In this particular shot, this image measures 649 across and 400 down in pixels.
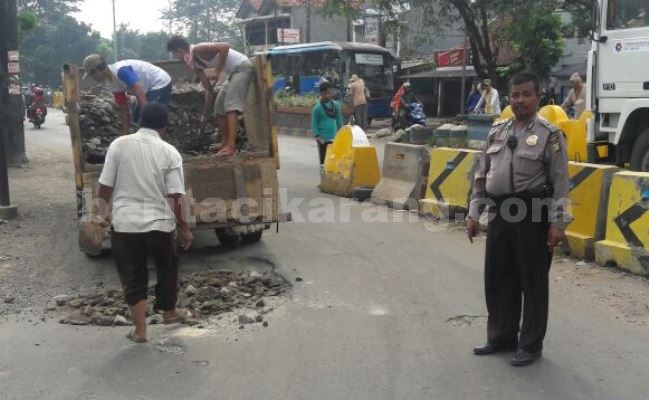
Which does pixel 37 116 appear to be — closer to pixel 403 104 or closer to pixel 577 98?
pixel 403 104

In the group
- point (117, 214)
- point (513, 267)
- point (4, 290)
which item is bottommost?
point (4, 290)

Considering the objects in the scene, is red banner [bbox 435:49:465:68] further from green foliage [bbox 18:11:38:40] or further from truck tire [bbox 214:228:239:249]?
truck tire [bbox 214:228:239:249]

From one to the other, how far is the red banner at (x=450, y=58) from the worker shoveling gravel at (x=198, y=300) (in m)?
23.1

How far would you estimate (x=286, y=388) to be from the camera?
13.2ft

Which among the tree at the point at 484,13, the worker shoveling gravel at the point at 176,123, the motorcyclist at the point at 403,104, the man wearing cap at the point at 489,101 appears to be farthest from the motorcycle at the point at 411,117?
the worker shoveling gravel at the point at 176,123

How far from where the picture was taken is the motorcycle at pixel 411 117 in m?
20.7

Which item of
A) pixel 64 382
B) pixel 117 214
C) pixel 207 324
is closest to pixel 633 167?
pixel 207 324

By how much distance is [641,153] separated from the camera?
860cm

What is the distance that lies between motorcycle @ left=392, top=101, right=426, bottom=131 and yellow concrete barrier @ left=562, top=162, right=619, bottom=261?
13.8m

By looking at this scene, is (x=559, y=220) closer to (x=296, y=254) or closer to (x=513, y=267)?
(x=513, y=267)

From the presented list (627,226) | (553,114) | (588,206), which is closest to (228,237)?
(588,206)

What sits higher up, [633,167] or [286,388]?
[633,167]

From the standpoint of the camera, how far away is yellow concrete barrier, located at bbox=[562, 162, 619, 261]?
6.61 metres

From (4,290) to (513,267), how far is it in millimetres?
4458
